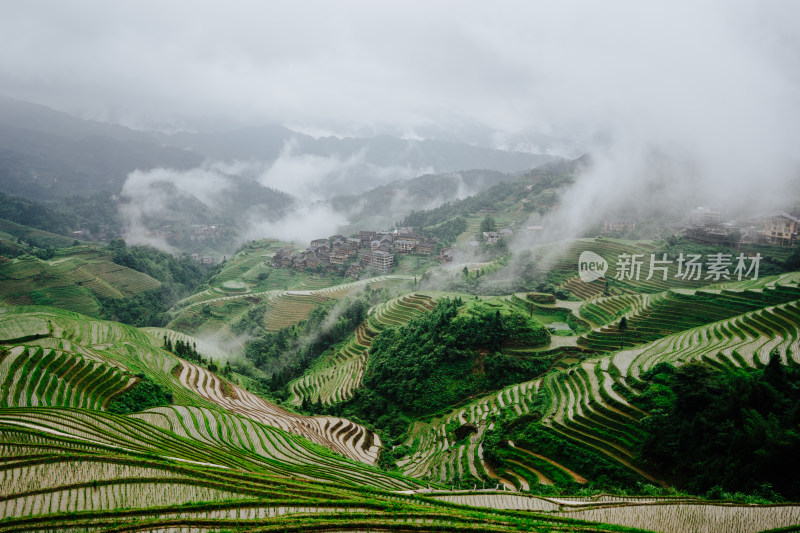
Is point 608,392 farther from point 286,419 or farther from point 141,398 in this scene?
point 141,398

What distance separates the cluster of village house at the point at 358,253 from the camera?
51.7m

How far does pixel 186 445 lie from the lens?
1009 cm

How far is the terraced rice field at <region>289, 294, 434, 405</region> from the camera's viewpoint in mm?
23828

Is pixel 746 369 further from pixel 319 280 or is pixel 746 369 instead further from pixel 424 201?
pixel 424 201

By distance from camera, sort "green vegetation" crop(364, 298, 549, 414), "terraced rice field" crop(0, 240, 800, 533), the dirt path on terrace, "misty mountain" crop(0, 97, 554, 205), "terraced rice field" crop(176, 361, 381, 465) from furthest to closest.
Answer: "misty mountain" crop(0, 97, 554, 205) → "green vegetation" crop(364, 298, 549, 414) → "terraced rice field" crop(176, 361, 381, 465) → the dirt path on terrace → "terraced rice field" crop(0, 240, 800, 533)

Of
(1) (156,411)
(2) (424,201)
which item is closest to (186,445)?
(1) (156,411)

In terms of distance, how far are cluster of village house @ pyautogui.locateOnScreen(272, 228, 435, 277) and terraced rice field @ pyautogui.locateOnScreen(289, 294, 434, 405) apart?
A: 743 inches

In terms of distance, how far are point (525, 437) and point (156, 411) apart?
12.4 metres

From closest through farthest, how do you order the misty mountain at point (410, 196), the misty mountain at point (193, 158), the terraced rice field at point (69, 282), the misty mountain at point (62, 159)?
the terraced rice field at point (69, 282), the misty mountain at point (410, 196), the misty mountain at point (62, 159), the misty mountain at point (193, 158)

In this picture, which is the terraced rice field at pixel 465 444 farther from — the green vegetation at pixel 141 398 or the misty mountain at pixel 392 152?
the misty mountain at pixel 392 152

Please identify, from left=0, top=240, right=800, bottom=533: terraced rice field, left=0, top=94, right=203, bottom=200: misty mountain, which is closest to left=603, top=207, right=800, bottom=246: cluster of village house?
left=0, top=240, right=800, bottom=533: terraced rice field

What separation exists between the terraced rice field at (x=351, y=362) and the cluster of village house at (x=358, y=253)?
18876mm

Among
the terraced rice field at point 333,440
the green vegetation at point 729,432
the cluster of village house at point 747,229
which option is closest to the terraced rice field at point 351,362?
the terraced rice field at point 333,440

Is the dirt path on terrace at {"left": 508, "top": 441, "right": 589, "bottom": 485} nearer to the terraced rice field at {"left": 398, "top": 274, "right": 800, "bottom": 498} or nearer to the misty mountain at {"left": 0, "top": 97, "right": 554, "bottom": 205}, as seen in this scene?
the terraced rice field at {"left": 398, "top": 274, "right": 800, "bottom": 498}
